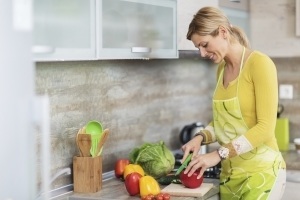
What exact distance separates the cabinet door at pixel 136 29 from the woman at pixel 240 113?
28 cm

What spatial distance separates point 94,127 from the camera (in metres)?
2.53

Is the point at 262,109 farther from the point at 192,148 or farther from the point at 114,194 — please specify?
the point at 114,194

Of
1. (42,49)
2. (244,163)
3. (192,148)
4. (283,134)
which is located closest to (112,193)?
(192,148)

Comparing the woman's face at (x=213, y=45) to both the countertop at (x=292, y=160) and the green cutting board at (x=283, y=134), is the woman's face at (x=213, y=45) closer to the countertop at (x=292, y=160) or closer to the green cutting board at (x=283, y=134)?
the countertop at (x=292, y=160)

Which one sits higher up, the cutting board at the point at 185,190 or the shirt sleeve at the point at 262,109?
the shirt sleeve at the point at 262,109

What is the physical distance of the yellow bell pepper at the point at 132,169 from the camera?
2.62m

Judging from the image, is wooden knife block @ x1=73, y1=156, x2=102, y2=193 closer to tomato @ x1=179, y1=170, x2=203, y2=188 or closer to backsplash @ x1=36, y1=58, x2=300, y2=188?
backsplash @ x1=36, y1=58, x2=300, y2=188

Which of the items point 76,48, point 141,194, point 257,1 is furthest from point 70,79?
point 257,1

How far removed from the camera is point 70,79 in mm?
2562

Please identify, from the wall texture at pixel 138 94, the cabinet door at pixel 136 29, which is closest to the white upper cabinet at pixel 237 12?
the wall texture at pixel 138 94

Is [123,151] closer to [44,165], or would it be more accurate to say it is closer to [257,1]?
[257,1]

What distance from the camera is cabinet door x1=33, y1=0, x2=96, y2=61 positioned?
193cm

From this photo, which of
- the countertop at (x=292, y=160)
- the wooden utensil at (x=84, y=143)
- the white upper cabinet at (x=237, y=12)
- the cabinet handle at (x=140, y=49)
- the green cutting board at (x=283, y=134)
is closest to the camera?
the wooden utensil at (x=84, y=143)

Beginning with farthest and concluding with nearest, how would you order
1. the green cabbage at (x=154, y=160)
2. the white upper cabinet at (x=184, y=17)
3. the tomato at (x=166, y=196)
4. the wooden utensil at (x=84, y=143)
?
the white upper cabinet at (x=184, y=17), the green cabbage at (x=154, y=160), the wooden utensil at (x=84, y=143), the tomato at (x=166, y=196)
